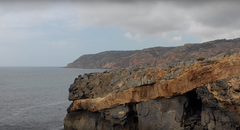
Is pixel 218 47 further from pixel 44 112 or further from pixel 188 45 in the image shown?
pixel 44 112

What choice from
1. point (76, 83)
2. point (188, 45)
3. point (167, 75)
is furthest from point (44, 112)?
point (188, 45)

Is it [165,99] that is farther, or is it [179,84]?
[165,99]

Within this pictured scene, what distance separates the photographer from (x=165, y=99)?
2636 cm

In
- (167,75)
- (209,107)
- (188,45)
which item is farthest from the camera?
(188,45)

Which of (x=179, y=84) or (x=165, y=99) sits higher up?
(x=179, y=84)

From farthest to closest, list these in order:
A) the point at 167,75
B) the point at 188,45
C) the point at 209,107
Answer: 1. the point at 188,45
2. the point at 167,75
3. the point at 209,107

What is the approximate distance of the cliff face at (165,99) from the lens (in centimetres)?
2283

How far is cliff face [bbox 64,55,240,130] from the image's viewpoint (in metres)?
22.8

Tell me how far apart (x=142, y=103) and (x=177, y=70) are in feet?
20.1

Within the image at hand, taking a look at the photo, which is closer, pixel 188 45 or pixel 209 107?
pixel 209 107

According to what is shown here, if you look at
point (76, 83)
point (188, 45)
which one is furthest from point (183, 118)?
point (188, 45)

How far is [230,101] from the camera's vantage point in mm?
22141

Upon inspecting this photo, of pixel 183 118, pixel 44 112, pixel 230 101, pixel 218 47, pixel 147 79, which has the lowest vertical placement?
pixel 44 112

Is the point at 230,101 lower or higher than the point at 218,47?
lower
